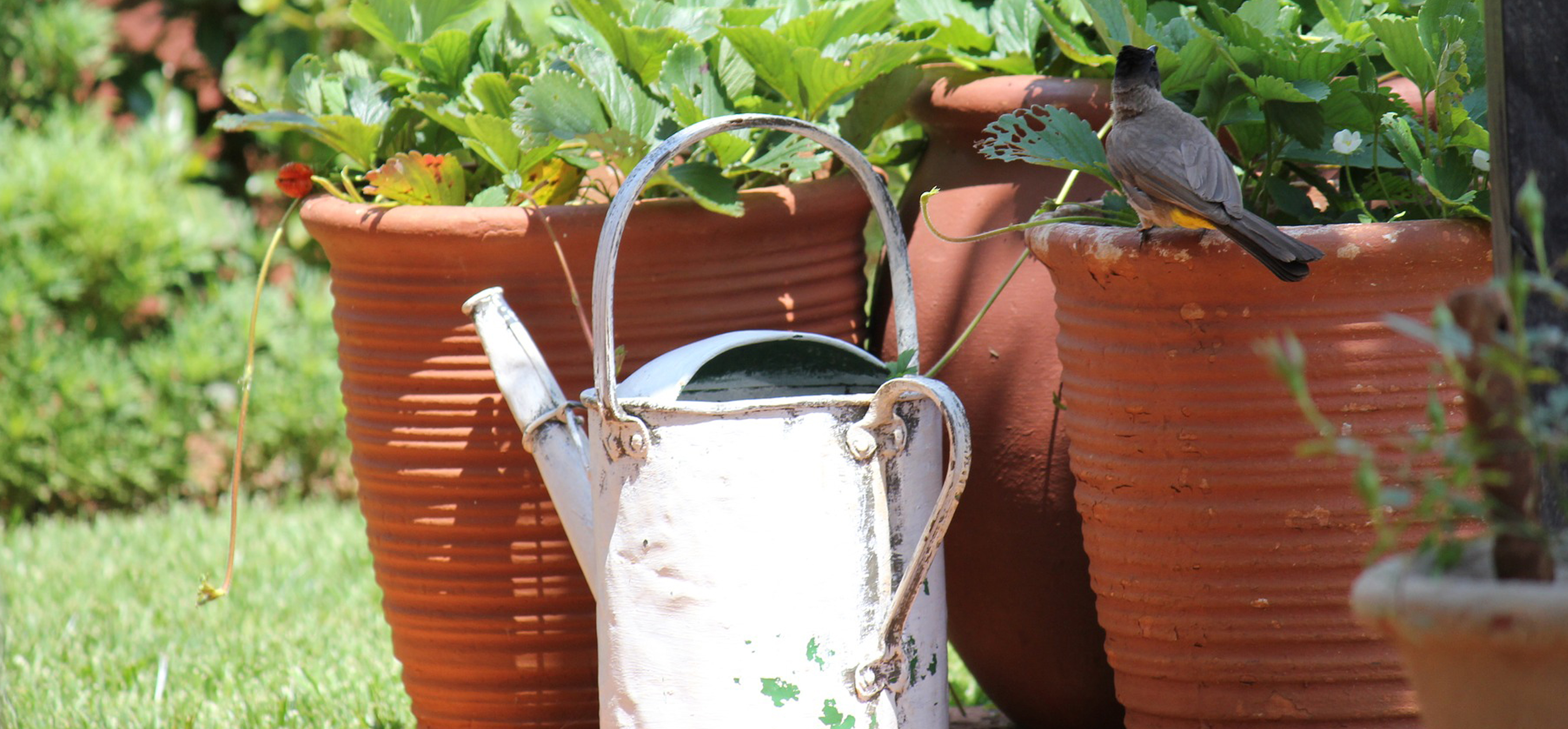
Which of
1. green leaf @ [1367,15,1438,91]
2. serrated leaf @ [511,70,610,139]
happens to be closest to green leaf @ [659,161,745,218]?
serrated leaf @ [511,70,610,139]

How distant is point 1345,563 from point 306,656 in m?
2.06

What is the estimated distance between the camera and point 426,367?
2.06 meters

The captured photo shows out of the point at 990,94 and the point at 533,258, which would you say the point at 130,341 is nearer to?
the point at 533,258

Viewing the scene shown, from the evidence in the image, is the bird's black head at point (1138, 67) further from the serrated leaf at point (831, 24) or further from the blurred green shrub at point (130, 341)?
the blurred green shrub at point (130, 341)

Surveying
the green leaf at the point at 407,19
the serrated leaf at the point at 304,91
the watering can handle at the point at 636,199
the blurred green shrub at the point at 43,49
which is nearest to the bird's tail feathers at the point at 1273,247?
the watering can handle at the point at 636,199

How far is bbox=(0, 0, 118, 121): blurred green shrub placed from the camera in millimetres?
4672

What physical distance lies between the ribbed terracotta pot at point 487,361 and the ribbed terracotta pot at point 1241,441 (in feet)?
1.63

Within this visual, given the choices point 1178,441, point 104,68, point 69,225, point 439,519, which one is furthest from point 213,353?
point 1178,441

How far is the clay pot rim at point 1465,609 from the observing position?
83 cm

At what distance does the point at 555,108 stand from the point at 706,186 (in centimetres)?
23

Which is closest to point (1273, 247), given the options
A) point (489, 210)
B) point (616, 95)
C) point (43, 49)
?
point (616, 95)

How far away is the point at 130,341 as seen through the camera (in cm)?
460

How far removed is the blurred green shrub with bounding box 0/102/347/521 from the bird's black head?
331 centimetres

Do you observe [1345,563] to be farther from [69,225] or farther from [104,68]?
[104,68]
